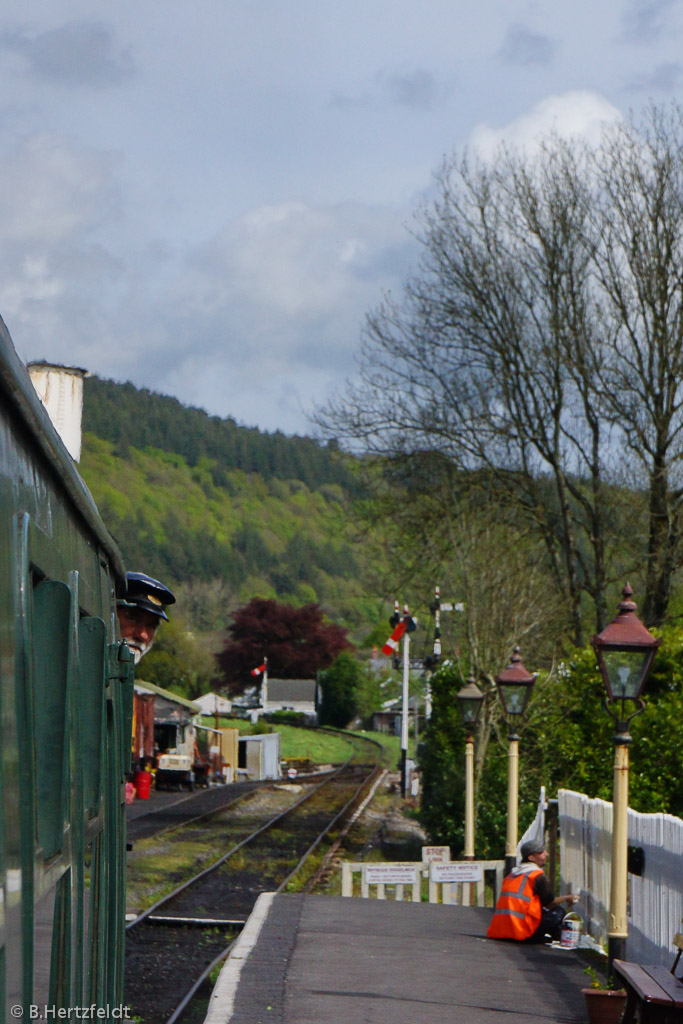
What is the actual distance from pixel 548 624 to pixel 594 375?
15.5ft

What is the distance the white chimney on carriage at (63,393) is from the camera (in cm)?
579

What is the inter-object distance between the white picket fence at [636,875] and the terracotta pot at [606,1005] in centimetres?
A: 101

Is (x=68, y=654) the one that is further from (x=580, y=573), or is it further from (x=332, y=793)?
(x=332, y=793)

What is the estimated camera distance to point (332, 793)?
4253cm

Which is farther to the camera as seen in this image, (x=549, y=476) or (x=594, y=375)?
(x=549, y=476)

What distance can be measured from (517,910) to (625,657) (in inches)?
160

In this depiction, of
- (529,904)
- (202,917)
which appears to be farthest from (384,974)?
(202,917)

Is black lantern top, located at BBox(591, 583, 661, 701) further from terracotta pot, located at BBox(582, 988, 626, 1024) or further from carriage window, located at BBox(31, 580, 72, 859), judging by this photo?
carriage window, located at BBox(31, 580, 72, 859)

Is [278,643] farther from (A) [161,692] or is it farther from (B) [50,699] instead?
(B) [50,699]

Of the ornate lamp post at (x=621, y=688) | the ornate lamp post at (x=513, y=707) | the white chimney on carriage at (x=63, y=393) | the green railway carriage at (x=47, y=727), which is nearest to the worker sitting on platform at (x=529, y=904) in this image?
the ornate lamp post at (x=513, y=707)

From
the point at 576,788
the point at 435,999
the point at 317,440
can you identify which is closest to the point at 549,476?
the point at 317,440

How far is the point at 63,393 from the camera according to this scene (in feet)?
19.2

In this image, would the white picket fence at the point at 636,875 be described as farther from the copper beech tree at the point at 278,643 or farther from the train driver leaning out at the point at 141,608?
the copper beech tree at the point at 278,643

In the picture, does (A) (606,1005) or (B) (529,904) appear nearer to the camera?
(A) (606,1005)
